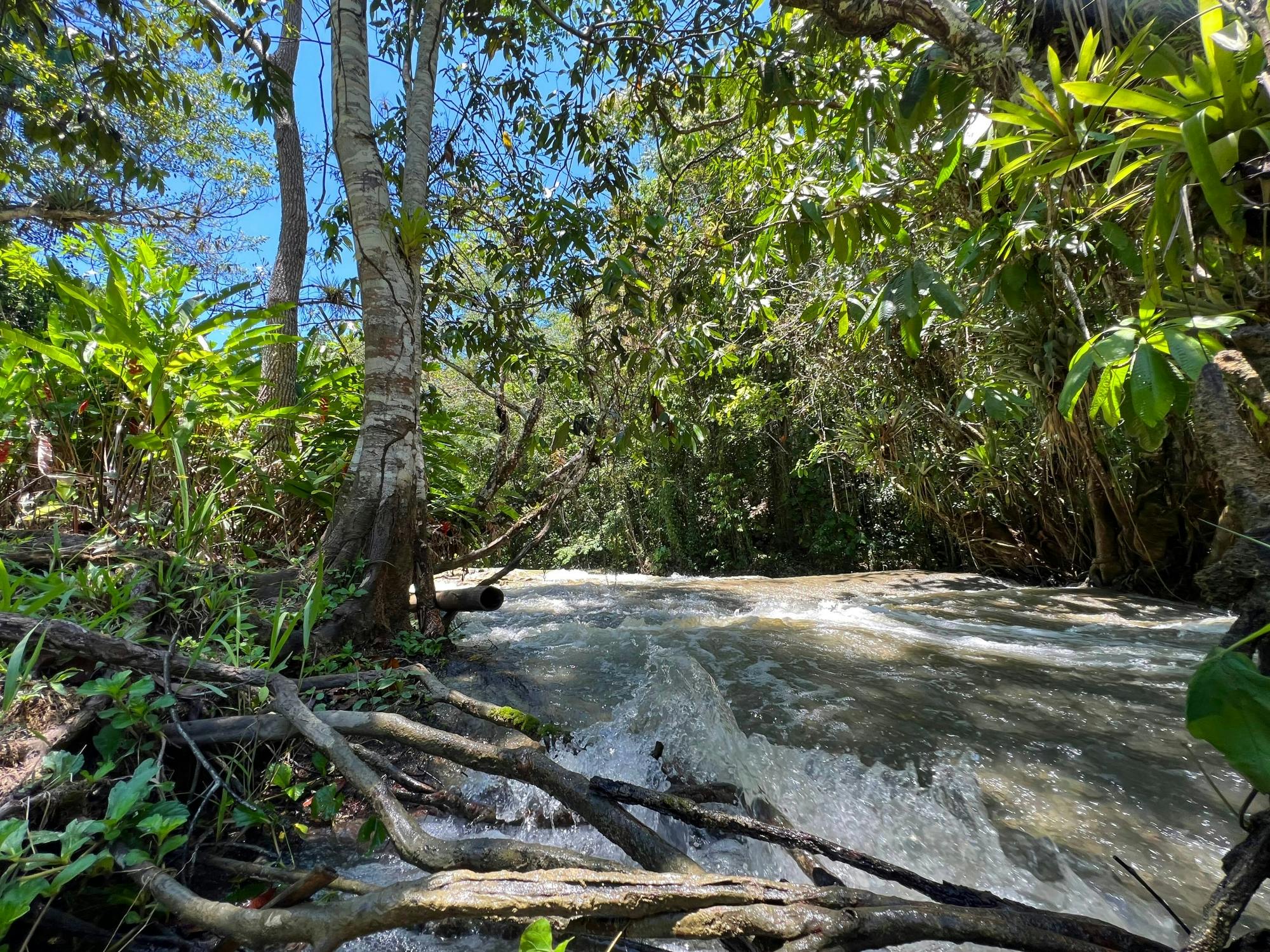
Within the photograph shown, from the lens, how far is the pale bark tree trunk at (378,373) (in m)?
2.26

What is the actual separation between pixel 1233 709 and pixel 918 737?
1.46 meters

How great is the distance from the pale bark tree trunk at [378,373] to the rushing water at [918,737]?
544mm

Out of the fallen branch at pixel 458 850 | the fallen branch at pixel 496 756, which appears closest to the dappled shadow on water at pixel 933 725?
the fallen branch at pixel 496 756

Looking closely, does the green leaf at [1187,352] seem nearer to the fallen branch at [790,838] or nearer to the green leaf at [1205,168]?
the green leaf at [1205,168]

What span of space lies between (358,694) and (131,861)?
755mm

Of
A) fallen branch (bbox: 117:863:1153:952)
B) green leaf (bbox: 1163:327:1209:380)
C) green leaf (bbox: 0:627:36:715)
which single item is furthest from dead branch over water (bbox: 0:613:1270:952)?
green leaf (bbox: 1163:327:1209:380)

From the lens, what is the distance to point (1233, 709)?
672 millimetres

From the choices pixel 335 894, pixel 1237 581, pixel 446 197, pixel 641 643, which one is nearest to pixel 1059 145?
pixel 1237 581

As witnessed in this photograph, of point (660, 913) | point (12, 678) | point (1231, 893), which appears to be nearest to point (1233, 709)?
point (1231, 893)

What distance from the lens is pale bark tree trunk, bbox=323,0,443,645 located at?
7.40ft

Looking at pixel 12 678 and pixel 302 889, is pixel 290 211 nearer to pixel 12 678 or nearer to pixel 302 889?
pixel 12 678

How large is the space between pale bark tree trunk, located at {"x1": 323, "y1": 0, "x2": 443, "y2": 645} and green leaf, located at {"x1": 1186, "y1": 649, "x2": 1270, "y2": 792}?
2262 mm

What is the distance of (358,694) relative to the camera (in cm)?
165

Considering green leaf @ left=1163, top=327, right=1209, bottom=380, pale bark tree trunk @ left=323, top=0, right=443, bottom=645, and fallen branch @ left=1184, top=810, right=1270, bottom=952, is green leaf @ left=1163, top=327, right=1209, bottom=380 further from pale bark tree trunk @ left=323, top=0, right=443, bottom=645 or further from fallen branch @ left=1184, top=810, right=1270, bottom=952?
pale bark tree trunk @ left=323, top=0, right=443, bottom=645
